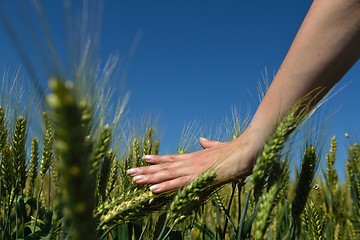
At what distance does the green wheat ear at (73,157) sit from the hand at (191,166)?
86 cm

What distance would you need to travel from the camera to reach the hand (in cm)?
160

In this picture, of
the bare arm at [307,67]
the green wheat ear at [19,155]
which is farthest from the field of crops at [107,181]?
the bare arm at [307,67]

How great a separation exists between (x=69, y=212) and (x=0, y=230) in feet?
4.65

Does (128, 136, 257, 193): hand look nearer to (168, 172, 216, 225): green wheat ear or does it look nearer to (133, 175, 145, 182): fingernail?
(133, 175, 145, 182): fingernail

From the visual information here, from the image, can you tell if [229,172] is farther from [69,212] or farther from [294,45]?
[69,212]

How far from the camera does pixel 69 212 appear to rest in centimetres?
51

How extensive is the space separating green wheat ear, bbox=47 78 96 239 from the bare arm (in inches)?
38.2

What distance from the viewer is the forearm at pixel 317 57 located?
1.53 m

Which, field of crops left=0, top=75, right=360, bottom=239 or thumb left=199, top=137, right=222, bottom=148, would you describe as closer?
field of crops left=0, top=75, right=360, bottom=239

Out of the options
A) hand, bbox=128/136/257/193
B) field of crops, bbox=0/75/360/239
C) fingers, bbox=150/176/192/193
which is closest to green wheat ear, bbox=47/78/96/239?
field of crops, bbox=0/75/360/239

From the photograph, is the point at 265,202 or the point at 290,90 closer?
the point at 265,202

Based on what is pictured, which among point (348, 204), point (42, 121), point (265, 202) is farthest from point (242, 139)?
point (348, 204)

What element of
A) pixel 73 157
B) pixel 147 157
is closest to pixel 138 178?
pixel 147 157

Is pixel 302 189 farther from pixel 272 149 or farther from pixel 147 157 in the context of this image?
pixel 147 157
